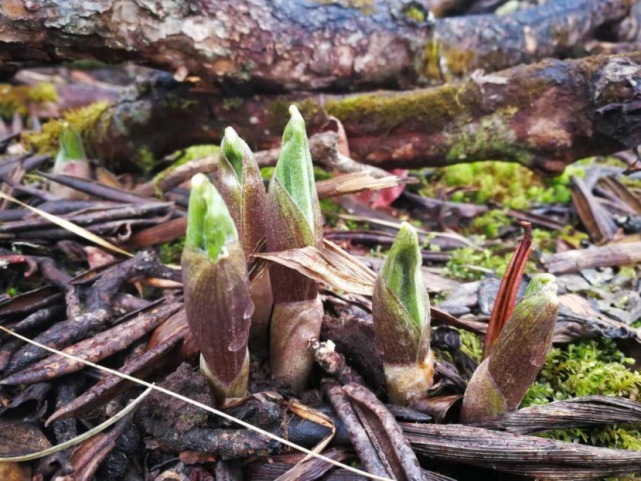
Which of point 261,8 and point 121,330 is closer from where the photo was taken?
point 121,330

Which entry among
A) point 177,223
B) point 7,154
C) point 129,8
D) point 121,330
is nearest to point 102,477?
point 121,330

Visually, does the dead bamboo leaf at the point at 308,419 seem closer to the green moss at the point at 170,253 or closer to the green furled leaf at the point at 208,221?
the green furled leaf at the point at 208,221

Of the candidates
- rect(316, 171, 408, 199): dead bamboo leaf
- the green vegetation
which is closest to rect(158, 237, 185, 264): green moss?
rect(316, 171, 408, 199): dead bamboo leaf

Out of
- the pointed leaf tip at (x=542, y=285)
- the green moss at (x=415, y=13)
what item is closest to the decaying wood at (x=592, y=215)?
the green moss at (x=415, y=13)

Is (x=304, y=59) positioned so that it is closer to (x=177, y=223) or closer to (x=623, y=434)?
(x=177, y=223)

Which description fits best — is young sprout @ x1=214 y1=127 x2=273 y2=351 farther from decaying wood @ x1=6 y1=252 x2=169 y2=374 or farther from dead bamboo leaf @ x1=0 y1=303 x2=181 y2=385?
decaying wood @ x1=6 y1=252 x2=169 y2=374

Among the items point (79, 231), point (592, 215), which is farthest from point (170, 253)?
point (592, 215)

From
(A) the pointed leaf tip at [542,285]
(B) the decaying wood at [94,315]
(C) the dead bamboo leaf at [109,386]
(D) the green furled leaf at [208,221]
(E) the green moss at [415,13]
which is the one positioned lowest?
(C) the dead bamboo leaf at [109,386]

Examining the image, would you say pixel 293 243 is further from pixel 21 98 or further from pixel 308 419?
pixel 21 98
